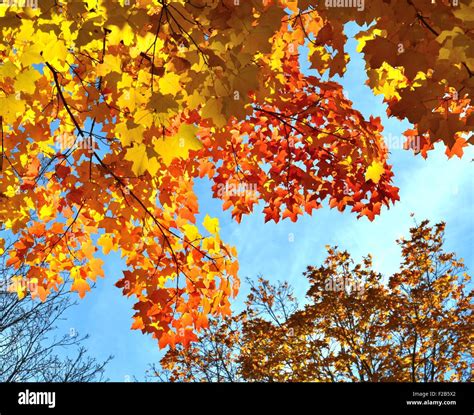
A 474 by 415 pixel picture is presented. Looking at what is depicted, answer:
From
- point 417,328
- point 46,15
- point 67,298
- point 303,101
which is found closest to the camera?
point 46,15

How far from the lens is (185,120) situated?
15.2 ft

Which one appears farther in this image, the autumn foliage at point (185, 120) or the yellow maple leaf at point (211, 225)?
the yellow maple leaf at point (211, 225)

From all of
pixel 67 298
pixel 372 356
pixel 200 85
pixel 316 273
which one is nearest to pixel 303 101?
pixel 200 85

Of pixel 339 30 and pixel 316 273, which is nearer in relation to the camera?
pixel 339 30

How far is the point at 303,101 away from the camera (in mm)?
4719

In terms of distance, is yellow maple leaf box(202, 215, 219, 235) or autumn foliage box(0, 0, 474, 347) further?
yellow maple leaf box(202, 215, 219, 235)

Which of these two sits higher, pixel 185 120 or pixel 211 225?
pixel 185 120

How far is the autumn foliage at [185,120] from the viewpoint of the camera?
255 centimetres

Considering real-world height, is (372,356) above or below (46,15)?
below

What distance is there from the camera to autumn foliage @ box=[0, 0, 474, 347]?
255cm

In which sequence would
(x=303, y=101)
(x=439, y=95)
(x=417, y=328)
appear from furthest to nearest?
(x=417, y=328) → (x=303, y=101) → (x=439, y=95)
